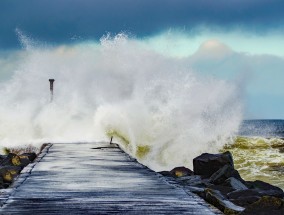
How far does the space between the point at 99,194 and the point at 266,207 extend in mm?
2092

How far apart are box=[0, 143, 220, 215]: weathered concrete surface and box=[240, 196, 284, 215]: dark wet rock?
2.42 ft

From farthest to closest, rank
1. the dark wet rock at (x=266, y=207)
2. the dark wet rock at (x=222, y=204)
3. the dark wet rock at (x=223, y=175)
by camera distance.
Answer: the dark wet rock at (x=223, y=175) → the dark wet rock at (x=266, y=207) → the dark wet rock at (x=222, y=204)

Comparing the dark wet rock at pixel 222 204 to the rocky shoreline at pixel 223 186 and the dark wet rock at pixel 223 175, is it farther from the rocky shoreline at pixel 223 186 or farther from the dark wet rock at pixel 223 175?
the dark wet rock at pixel 223 175

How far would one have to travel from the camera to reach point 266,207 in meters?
7.11

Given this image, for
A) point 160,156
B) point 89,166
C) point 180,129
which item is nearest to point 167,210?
point 89,166

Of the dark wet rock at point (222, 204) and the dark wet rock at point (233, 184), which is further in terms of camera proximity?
the dark wet rock at point (233, 184)

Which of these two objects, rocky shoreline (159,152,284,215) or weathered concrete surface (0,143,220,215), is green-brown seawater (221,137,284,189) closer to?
rocky shoreline (159,152,284,215)

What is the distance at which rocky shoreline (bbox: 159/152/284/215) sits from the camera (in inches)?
268

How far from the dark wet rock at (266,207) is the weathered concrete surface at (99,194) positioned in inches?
29.0

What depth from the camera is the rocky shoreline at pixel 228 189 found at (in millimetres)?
6805

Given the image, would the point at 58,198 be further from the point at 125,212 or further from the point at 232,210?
the point at 232,210

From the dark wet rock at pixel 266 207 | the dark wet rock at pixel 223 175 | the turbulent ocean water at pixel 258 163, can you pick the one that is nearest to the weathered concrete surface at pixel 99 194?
the dark wet rock at pixel 266 207

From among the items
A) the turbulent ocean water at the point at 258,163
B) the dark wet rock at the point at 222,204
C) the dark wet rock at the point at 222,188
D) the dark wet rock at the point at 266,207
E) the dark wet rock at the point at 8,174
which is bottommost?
the turbulent ocean water at the point at 258,163

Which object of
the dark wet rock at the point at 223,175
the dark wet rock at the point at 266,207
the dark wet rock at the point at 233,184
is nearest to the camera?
the dark wet rock at the point at 266,207
